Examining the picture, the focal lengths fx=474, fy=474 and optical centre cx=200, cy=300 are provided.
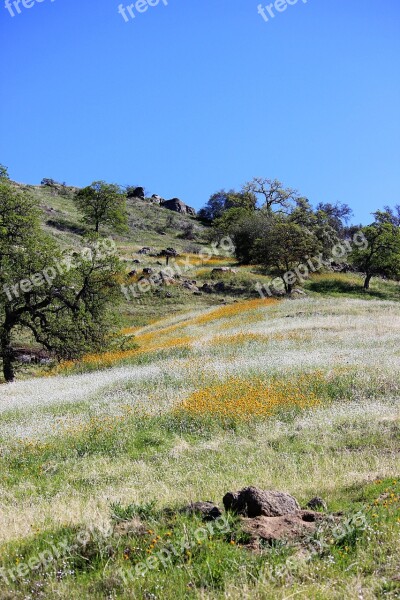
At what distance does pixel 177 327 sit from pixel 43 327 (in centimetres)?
1270

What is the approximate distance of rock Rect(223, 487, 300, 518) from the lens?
227 inches

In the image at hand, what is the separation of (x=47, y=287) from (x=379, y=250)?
42728 mm

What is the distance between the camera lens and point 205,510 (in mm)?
5891

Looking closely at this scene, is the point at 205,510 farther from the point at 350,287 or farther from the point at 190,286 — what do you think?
the point at 350,287

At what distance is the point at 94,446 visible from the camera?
1090cm

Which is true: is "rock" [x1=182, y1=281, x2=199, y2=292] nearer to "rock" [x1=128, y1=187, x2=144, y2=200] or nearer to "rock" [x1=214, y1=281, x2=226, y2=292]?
"rock" [x1=214, y1=281, x2=226, y2=292]

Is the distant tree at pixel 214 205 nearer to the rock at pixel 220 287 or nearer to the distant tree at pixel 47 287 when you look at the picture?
the rock at pixel 220 287

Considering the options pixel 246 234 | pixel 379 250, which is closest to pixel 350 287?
pixel 379 250

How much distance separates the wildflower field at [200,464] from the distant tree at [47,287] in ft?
10.4

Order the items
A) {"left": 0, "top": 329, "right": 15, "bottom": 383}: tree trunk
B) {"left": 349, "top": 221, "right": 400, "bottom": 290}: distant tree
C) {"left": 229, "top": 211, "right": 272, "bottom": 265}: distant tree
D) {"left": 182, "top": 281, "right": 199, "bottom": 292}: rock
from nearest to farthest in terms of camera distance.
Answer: {"left": 0, "top": 329, "right": 15, "bottom": 383}: tree trunk, {"left": 182, "top": 281, "right": 199, "bottom": 292}: rock, {"left": 349, "top": 221, "right": 400, "bottom": 290}: distant tree, {"left": 229, "top": 211, "right": 272, "bottom": 265}: distant tree

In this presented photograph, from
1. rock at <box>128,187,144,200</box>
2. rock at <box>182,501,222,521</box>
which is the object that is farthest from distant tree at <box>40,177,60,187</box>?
rock at <box>182,501,222,521</box>

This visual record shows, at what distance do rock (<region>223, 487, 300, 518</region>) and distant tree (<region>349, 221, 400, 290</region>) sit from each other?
5313 cm

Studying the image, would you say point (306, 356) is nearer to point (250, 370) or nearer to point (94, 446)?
point (250, 370)

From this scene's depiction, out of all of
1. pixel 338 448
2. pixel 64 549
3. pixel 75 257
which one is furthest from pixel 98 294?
pixel 64 549
